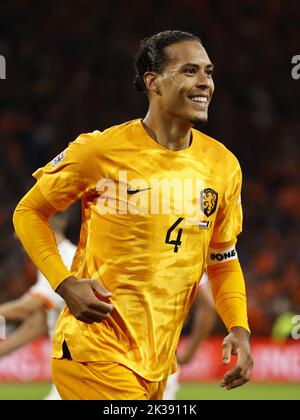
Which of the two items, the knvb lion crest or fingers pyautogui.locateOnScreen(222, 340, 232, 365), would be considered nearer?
fingers pyautogui.locateOnScreen(222, 340, 232, 365)

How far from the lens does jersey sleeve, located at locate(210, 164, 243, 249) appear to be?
4.05 metres

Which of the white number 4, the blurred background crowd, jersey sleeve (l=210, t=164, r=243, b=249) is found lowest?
jersey sleeve (l=210, t=164, r=243, b=249)

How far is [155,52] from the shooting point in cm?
406

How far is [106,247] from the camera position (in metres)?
3.87

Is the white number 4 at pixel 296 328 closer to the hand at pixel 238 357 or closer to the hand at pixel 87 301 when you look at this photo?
the hand at pixel 238 357

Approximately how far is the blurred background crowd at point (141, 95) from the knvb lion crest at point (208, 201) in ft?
37.2

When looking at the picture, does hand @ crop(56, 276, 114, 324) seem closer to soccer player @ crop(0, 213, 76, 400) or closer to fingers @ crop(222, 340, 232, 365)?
fingers @ crop(222, 340, 232, 365)

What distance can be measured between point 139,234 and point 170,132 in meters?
0.48

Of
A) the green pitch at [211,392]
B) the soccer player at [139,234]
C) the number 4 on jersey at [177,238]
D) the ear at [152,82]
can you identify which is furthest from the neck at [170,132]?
the green pitch at [211,392]

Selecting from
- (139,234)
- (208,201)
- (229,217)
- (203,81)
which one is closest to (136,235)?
(139,234)

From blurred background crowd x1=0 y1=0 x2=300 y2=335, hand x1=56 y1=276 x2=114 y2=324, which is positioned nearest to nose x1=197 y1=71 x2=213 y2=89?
hand x1=56 y1=276 x2=114 y2=324

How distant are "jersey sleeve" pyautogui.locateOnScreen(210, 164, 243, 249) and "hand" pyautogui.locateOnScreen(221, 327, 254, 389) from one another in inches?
16.0

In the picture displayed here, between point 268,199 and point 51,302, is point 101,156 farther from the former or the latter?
point 268,199
